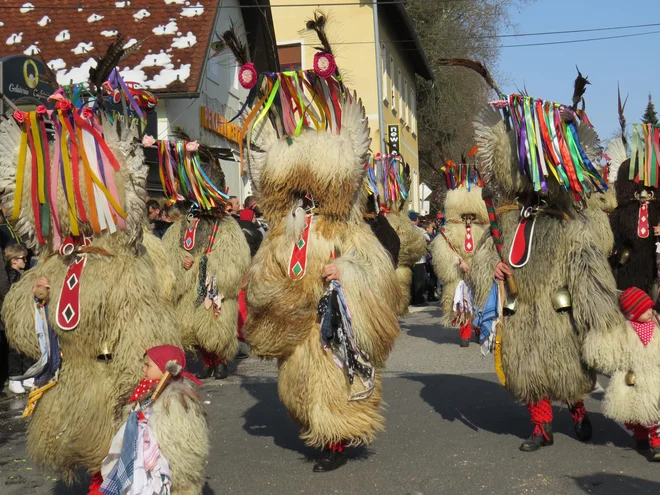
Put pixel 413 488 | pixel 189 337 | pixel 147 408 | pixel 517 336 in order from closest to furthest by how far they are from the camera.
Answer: pixel 147 408 → pixel 413 488 → pixel 517 336 → pixel 189 337

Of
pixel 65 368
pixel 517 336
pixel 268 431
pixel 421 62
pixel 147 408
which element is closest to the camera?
pixel 147 408

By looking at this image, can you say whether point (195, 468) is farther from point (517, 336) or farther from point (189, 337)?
point (189, 337)

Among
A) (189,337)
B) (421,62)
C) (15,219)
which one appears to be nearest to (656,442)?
(15,219)

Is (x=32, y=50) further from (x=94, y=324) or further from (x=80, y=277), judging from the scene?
(x=94, y=324)

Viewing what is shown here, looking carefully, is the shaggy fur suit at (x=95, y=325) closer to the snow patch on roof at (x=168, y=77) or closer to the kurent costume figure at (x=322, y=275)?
the kurent costume figure at (x=322, y=275)

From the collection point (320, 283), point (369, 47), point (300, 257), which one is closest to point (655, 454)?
point (320, 283)

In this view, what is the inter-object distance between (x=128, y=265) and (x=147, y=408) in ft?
3.78

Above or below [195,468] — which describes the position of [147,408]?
above

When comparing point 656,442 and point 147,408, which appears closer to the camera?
point 147,408

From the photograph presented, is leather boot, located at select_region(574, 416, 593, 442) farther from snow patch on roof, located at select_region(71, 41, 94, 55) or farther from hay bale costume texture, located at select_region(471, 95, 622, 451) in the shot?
snow patch on roof, located at select_region(71, 41, 94, 55)

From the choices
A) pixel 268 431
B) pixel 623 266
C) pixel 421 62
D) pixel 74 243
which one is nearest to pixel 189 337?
pixel 268 431

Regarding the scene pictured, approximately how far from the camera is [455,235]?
11.7 meters

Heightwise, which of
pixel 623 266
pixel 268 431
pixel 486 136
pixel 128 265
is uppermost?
pixel 486 136

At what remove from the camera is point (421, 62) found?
35219 mm
